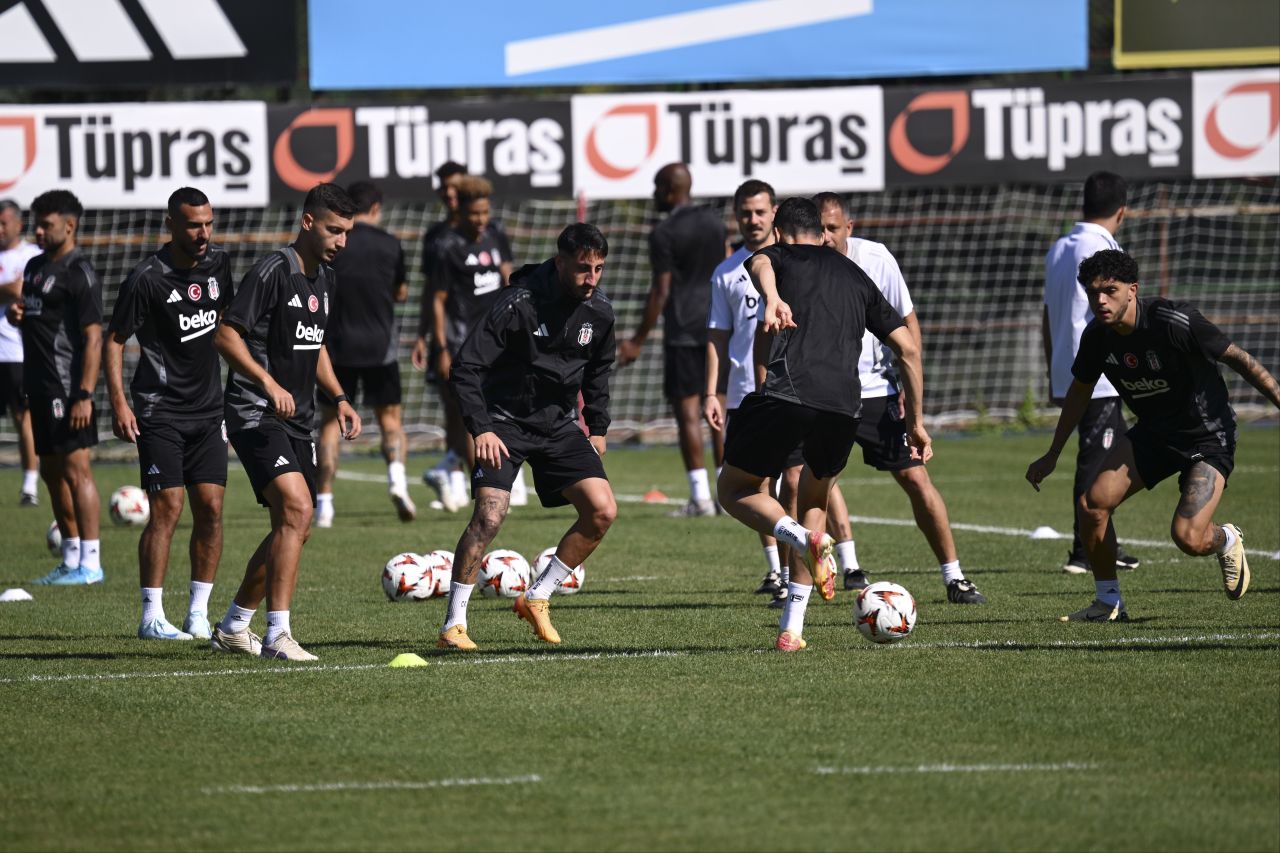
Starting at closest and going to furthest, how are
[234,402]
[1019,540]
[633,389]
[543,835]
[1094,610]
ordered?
1. [543,835]
2. [234,402]
3. [1094,610]
4. [1019,540]
5. [633,389]

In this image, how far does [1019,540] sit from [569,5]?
10320mm

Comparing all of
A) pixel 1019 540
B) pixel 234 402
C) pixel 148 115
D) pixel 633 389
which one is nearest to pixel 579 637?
pixel 234 402

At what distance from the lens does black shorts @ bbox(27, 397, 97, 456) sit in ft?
38.3

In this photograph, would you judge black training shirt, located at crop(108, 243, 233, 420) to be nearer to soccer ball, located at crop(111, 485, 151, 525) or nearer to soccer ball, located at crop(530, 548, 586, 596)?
soccer ball, located at crop(530, 548, 586, 596)

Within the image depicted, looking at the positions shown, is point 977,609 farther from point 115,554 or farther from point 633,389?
point 633,389

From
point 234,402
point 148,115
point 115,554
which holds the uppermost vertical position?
point 148,115

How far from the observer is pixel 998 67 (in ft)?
70.0

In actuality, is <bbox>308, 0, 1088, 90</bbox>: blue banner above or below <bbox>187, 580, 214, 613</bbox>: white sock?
above

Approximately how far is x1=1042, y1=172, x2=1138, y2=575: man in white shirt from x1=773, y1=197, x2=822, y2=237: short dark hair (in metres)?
2.75

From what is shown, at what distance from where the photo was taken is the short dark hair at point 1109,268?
8477 mm

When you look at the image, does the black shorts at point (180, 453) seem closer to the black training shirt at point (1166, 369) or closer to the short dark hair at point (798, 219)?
the short dark hair at point (798, 219)

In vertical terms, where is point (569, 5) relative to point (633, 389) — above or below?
above

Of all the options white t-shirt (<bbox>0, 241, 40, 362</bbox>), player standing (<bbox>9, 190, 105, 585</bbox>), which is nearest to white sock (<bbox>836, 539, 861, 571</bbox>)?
player standing (<bbox>9, 190, 105, 585</bbox>)

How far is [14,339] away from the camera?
49.9 ft
